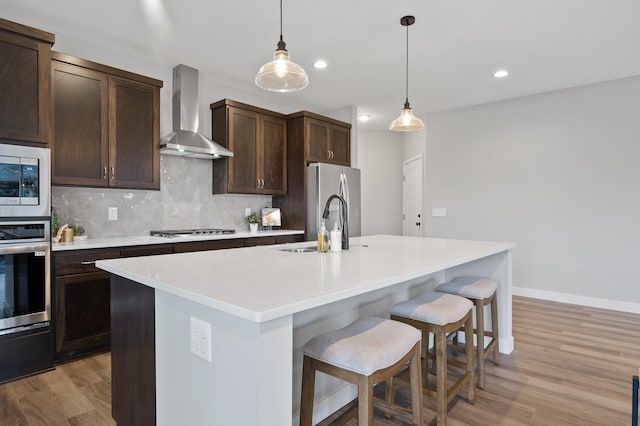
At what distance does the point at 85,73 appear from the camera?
2922 mm

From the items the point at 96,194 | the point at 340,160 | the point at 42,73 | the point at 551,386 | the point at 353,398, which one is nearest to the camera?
the point at 353,398

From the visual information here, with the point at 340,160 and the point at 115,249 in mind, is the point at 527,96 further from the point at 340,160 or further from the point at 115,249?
the point at 115,249

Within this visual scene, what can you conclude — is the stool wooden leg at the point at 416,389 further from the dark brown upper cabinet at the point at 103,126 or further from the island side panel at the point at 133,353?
the dark brown upper cabinet at the point at 103,126

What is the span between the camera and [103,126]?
9.89ft

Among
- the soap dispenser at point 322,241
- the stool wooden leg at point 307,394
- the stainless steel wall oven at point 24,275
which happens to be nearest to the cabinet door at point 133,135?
the stainless steel wall oven at point 24,275

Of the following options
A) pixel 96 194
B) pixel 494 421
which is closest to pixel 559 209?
pixel 494 421

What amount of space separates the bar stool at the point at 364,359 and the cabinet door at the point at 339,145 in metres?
3.60

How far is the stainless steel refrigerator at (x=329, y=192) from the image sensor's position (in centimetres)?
441

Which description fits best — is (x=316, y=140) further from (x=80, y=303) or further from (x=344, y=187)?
(x=80, y=303)

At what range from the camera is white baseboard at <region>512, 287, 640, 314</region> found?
4.03m

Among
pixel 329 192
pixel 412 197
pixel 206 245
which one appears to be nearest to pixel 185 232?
pixel 206 245

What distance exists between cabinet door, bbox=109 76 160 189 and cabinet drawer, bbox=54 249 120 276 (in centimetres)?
64

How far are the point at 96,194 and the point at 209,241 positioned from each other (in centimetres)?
109

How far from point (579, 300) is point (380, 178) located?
361 centimetres
